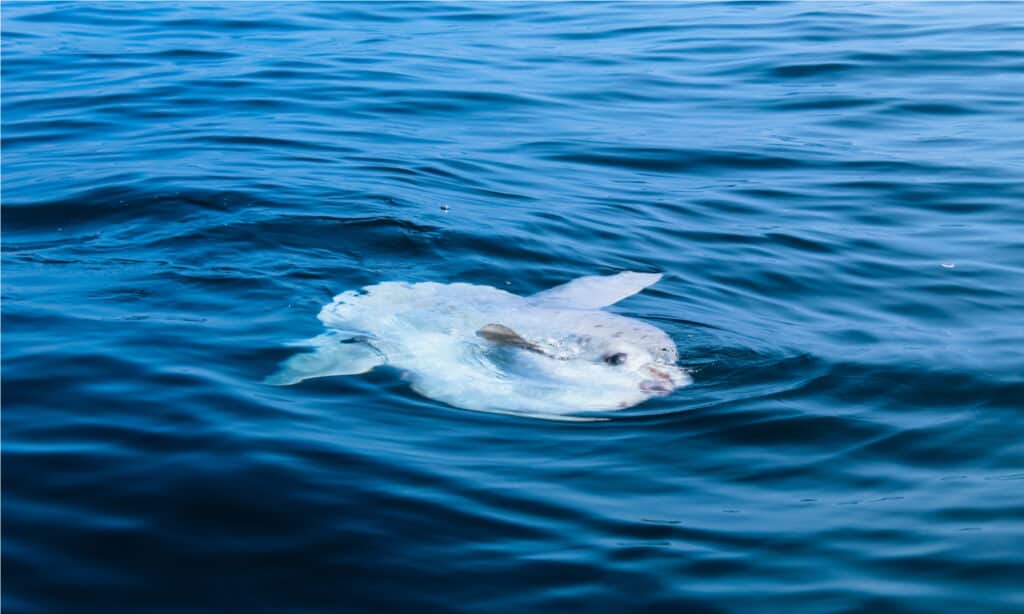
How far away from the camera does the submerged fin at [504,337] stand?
6.79 metres

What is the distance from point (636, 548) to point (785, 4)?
1861 centimetres

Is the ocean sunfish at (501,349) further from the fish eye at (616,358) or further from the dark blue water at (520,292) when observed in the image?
the dark blue water at (520,292)

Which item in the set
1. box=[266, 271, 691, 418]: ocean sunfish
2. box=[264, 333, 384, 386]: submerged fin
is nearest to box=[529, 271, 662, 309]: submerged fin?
box=[266, 271, 691, 418]: ocean sunfish

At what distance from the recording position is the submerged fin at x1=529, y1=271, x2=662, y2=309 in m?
7.79

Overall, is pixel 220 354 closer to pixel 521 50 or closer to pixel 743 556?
pixel 743 556

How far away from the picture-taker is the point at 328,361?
657 cm

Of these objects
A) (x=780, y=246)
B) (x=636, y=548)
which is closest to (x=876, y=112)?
(x=780, y=246)

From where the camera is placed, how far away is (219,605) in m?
3.93

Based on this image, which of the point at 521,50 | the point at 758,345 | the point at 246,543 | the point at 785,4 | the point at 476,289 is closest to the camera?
the point at 246,543

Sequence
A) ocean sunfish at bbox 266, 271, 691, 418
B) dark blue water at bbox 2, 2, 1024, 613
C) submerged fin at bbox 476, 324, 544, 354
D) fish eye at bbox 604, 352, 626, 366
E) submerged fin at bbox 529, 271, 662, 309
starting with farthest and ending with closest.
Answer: submerged fin at bbox 529, 271, 662, 309
submerged fin at bbox 476, 324, 544, 354
fish eye at bbox 604, 352, 626, 366
ocean sunfish at bbox 266, 271, 691, 418
dark blue water at bbox 2, 2, 1024, 613

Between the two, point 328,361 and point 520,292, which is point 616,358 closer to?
point 328,361

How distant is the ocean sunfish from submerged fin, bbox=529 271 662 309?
0.01 m

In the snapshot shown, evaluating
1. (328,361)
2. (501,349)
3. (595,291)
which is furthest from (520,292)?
(328,361)

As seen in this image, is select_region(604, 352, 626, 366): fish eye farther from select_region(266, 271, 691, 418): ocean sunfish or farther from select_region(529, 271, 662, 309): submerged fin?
select_region(529, 271, 662, 309): submerged fin
